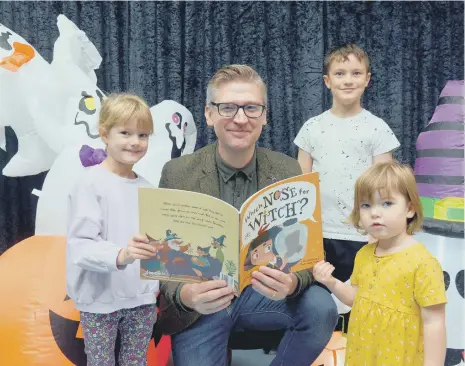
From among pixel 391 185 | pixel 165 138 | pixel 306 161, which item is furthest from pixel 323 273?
pixel 165 138

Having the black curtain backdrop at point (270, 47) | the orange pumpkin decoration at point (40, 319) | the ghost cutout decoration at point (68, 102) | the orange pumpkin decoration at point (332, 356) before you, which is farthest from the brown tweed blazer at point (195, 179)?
the black curtain backdrop at point (270, 47)

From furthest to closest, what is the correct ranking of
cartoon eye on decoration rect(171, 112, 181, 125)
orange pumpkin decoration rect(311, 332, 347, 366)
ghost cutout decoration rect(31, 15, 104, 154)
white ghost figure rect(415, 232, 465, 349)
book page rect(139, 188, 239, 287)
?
1. cartoon eye on decoration rect(171, 112, 181, 125)
2. ghost cutout decoration rect(31, 15, 104, 154)
3. white ghost figure rect(415, 232, 465, 349)
4. orange pumpkin decoration rect(311, 332, 347, 366)
5. book page rect(139, 188, 239, 287)

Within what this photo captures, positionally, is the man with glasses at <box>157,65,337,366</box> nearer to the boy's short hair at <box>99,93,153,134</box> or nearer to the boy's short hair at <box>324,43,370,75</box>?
the boy's short hair at <box>99,93,153,134</box>

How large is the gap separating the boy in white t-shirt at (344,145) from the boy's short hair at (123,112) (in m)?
0.73

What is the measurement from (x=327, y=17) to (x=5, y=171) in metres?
1.54

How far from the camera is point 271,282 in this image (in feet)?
3.89

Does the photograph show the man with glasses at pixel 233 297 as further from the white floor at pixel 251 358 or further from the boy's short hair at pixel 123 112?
the white floor at pixel 251 358

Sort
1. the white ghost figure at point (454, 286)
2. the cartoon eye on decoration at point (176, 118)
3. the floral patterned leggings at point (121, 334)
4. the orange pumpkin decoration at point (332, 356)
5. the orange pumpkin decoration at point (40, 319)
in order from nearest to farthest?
the floral patterned leggings at point (121, 334) < the orange pumpkin decoration at point (40, 319) < the orange pumpkin decoration at point (332, 356) < the white ghost figure at point (454, 286) < the cartoon eye on decoration at point (176, 118)

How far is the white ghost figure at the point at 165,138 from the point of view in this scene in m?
1.92

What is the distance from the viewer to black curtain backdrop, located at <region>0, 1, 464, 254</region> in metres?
2.39

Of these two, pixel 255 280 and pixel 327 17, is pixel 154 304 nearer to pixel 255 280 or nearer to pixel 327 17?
pixel 255 280

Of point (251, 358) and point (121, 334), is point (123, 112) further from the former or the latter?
point (251, 358)

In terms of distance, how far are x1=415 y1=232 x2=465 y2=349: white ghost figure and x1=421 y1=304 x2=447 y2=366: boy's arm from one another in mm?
721

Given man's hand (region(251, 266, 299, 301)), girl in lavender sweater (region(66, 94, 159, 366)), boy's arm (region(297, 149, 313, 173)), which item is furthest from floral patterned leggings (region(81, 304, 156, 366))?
boy's arm (region(297, 149, 313, 173))
